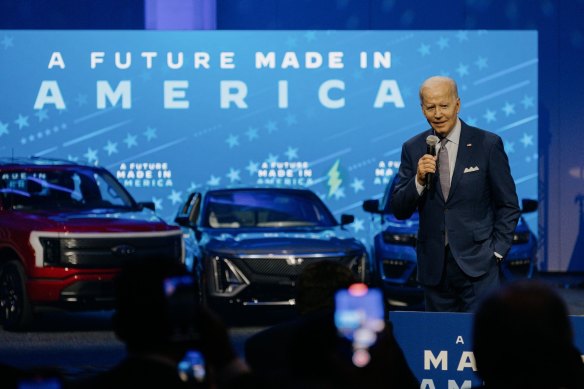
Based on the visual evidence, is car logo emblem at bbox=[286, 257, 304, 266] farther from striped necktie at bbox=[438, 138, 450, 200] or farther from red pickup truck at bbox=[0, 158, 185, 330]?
striped necktie at bbox=[438, 138, 450, 200]

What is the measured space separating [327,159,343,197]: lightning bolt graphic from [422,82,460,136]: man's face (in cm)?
1129

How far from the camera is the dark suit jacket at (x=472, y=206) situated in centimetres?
705

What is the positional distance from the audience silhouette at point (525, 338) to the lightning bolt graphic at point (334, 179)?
50.5 ft

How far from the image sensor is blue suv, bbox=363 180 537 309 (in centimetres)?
1491

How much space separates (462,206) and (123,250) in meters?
7.06

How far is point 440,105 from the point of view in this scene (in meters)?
6.95

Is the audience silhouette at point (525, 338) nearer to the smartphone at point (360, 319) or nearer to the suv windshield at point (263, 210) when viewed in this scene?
the smartphone at point (360, 319)

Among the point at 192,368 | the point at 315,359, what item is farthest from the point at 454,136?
the point at 192,368

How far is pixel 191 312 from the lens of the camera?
10.1 feet

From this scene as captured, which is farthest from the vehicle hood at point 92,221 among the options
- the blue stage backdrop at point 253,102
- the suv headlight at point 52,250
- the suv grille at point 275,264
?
the blue stage backdrop at point 253,102

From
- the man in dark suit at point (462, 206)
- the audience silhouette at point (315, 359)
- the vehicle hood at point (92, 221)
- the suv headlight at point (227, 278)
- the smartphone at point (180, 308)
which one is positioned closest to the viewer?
the smartphone at point (180, 308)

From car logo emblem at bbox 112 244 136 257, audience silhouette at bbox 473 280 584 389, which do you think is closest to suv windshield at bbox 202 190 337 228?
car logo emblem at bbox 112 244 136 257

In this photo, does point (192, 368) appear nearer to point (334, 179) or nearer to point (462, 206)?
point (462, 206)

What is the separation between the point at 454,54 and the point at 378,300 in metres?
15.4
